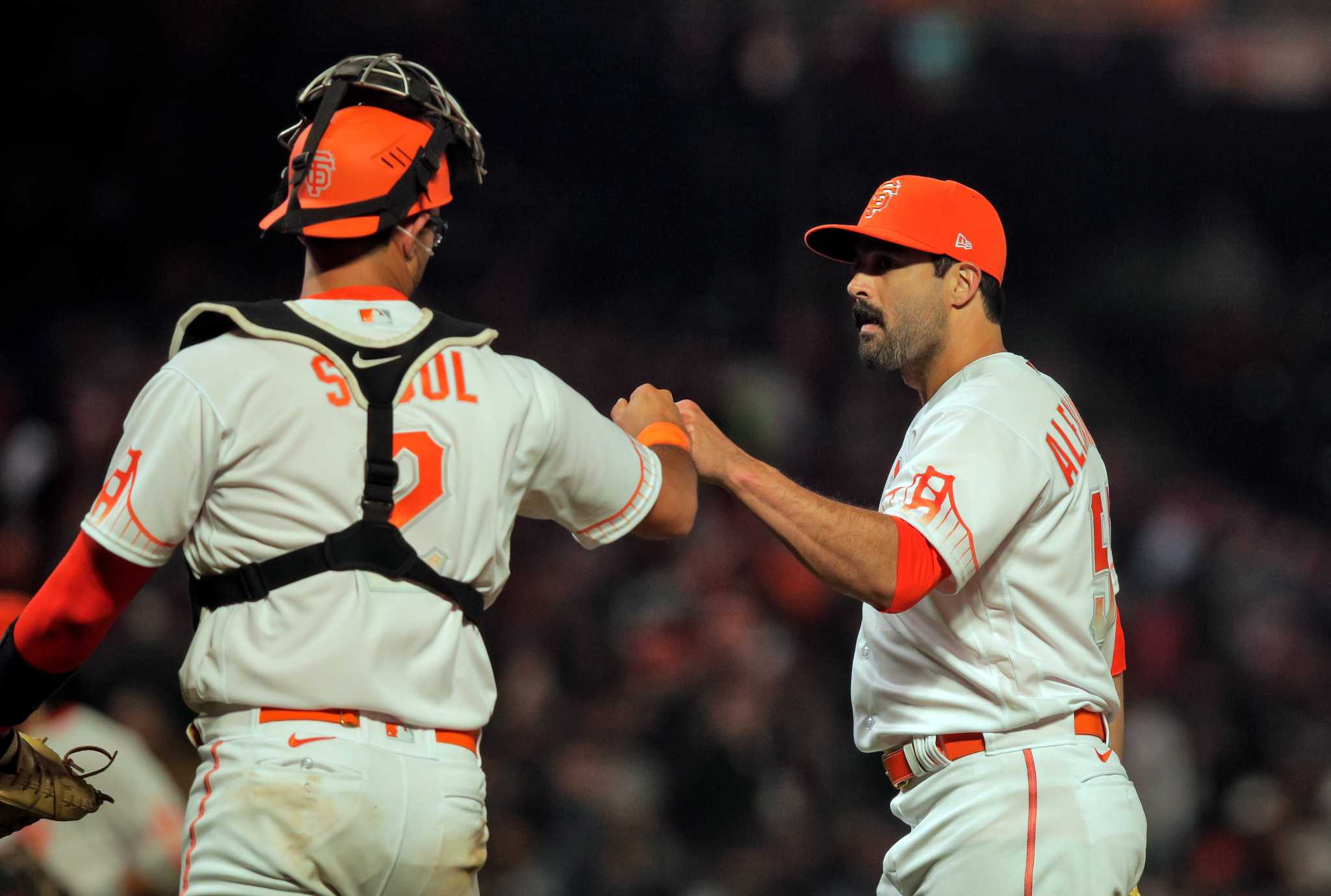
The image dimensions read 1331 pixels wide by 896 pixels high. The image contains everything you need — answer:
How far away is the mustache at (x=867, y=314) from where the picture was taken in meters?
3.52

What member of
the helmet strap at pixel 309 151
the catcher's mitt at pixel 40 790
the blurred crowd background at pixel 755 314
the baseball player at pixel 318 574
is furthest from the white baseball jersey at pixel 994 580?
the blurred crowd background at pixel 755 314

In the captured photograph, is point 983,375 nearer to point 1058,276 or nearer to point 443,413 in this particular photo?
point 443,413

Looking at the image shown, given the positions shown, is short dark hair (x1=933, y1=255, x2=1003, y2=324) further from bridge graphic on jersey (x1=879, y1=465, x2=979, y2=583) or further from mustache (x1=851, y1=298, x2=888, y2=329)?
bridge graphic on jersey (x1=879, y1=465, x2=979, y2=583)

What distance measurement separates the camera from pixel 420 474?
7.57 feet

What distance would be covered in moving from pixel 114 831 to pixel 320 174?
8.44 feet

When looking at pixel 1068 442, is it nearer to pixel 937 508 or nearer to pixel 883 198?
pixel 937 508

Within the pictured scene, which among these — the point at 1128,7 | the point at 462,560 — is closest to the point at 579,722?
the point at 462,560

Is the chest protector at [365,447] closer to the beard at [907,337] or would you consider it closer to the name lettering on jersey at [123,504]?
the name lettering on jersey at [123,504]

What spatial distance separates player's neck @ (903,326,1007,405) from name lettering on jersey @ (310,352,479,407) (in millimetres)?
1475

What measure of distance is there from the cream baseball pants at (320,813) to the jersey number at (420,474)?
33cm

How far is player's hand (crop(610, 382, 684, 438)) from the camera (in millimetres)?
2896

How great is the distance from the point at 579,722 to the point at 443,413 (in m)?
5.06

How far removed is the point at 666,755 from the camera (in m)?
6.90

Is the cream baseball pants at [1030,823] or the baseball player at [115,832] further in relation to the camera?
the baseball player at [115,832]
